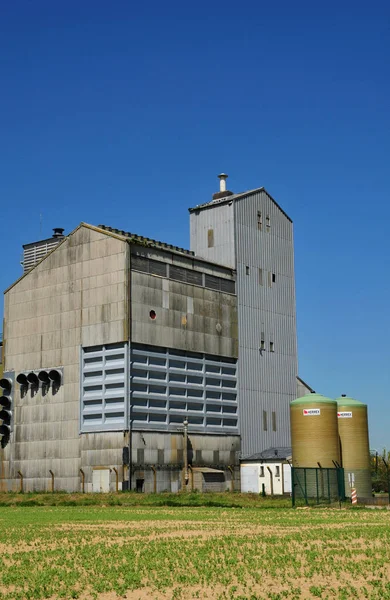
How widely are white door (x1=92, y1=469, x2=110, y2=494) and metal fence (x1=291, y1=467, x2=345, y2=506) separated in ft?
46.7

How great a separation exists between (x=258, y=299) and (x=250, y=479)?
14.9m

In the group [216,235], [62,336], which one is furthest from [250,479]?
[216,235]

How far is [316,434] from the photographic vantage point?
53.5 m

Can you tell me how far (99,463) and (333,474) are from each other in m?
16.3

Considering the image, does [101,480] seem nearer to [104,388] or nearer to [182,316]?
[104,388]

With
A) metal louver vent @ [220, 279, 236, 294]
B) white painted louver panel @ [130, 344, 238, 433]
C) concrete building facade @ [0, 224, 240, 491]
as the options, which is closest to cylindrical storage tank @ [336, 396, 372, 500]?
white painted louver panel @ [130, 344, 238, 433]

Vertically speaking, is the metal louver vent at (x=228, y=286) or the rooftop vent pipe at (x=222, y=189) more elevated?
the rooftop vent pipe at (x=222, y=189)

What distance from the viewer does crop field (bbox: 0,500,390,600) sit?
15.8 meters

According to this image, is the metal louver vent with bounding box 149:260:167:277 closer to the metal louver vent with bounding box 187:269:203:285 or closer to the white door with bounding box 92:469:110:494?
the metal louver vent with bounding box 187:269:203:285

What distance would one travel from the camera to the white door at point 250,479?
201 feet

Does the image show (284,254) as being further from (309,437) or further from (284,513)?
(284,513)

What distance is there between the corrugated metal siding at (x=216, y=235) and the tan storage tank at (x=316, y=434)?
50.8 ft

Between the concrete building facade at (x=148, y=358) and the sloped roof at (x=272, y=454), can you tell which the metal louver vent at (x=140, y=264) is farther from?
the sloped roof at (x=272, y=454)

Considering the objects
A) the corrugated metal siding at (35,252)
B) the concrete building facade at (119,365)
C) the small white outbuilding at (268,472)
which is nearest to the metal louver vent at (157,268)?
the concrete building facade at (119,365)
